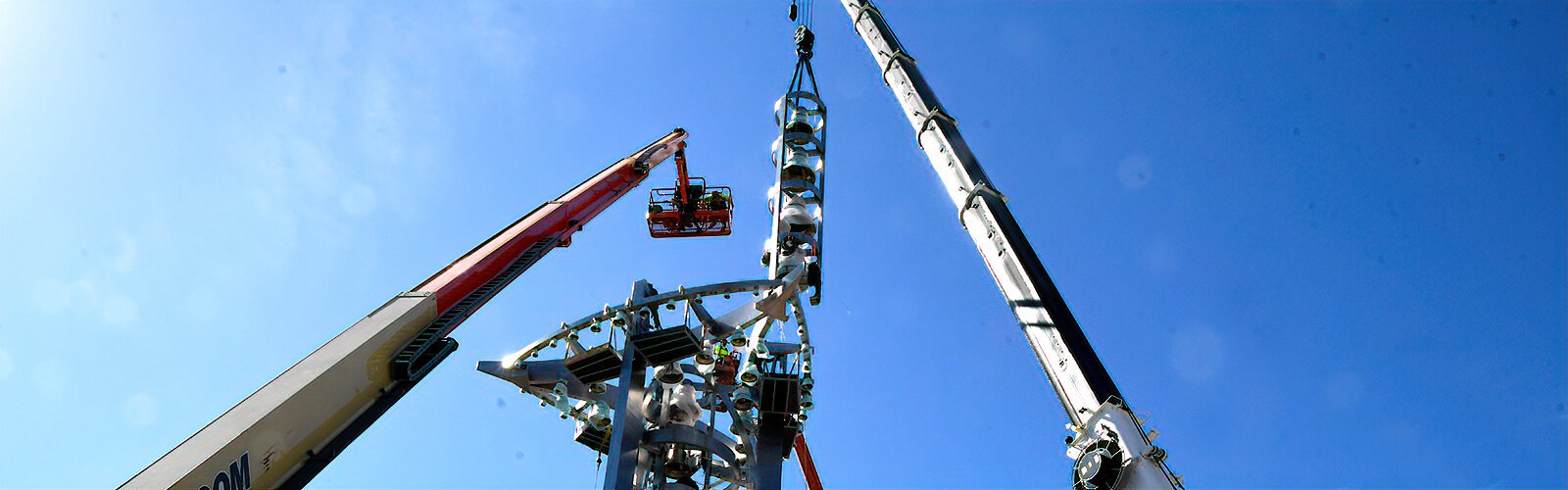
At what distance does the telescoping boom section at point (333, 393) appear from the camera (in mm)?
14727

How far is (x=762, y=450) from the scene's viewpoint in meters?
22.4

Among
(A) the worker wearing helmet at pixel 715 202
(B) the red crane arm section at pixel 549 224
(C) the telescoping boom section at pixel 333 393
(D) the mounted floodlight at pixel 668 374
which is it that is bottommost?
(C) the telescoping boom section at pixel 333 393

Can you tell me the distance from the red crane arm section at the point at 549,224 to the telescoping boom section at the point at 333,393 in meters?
0.06

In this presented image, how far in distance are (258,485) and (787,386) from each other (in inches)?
418

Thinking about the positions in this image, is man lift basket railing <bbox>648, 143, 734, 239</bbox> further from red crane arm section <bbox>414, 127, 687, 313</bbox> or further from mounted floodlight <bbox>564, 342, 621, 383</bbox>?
mounted floodlight <bbox>564, 342, 621, 383</bbox>

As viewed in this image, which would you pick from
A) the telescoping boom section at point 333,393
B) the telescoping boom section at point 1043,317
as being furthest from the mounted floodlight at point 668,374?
the telescoping boom section at point 1043,317

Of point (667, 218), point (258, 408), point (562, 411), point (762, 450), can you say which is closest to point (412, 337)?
point (562, 411)

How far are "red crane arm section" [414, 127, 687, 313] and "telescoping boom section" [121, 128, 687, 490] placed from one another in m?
0.06

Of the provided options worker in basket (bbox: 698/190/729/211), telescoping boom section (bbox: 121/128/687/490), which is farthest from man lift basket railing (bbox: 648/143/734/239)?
telescoping boom section (bbox: 121/128/687/490)

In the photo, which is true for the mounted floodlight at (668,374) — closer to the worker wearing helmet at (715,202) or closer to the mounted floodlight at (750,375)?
the mounted floodlight at (750,375)

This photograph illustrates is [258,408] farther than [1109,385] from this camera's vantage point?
No

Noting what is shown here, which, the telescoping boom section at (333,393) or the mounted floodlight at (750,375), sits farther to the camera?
the mounted floodlight at (750,375)

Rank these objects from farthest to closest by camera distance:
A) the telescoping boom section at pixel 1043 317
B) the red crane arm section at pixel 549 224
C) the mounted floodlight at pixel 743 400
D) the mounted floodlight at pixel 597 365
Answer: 1. the red crane arm section at pixel 549 224
2. the mounted floodlight at pixel 743 400
3. the mounted floodlight at pixel 597 365
4. the telescoping boom section at pixel 1043 317

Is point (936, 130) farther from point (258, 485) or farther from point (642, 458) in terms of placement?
point (258, 485)
